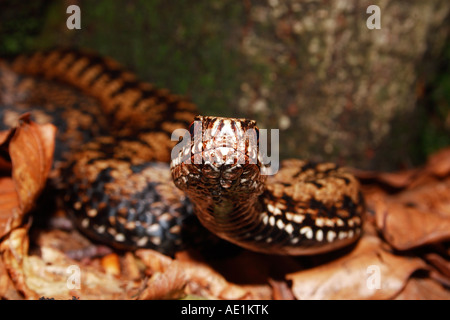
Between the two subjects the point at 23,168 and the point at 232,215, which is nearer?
the point at 232,215

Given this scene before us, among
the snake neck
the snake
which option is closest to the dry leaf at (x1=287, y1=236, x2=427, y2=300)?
the snake

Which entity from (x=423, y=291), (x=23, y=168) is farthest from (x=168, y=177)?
(x=423, y=291)

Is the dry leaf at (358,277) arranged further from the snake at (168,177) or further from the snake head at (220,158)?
the snake head at (220,158)

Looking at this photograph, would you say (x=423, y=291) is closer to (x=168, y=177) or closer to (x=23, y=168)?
(x=168, y=177)

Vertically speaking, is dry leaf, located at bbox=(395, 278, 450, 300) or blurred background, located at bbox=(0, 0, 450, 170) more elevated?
blurred background, located at bbox=(0, 0, 450, 170)

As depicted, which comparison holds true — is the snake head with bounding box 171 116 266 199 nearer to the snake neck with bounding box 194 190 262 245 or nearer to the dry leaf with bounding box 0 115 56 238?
the snake neck with bounding box 194 190 262 245

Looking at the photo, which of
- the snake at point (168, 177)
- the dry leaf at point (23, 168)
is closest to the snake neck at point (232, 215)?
the snake at point (168, 177)

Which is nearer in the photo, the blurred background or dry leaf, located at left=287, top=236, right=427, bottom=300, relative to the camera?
dry leaf, located at left=287, top=236, right=427, bottom=300
